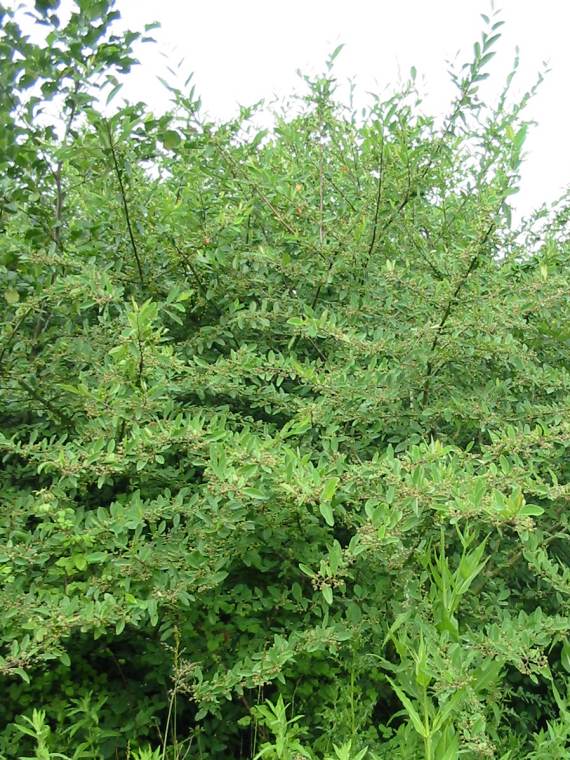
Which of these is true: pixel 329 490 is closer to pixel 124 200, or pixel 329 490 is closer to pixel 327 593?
pixel 327 593

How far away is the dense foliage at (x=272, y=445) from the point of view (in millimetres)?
2604

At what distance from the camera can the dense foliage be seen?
2604 millimetres

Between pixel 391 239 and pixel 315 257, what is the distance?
1.58ft

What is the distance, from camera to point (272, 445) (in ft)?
8.93

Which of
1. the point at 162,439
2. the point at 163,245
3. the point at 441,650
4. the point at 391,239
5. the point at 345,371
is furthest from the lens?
the point at 391,239

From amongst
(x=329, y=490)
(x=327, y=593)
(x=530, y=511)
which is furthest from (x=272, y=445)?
(x=530, y=511)

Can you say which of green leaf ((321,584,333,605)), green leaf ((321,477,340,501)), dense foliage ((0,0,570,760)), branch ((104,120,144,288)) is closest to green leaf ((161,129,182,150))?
dense foliage ((0,0,570,760))

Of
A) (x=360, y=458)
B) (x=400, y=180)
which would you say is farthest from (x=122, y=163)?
(x=360, y=458)

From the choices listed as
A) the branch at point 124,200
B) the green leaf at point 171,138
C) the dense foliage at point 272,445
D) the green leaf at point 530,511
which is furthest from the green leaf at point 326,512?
the green leaf at point 171,138

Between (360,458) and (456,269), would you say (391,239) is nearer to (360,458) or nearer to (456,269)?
(456,269)

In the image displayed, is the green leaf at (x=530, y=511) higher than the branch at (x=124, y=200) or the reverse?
the reverse

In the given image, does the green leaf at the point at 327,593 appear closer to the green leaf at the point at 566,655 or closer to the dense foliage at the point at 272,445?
the dense foliage at the point at 272,445

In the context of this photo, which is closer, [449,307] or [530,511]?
[530,511]

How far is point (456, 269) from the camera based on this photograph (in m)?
3.17
